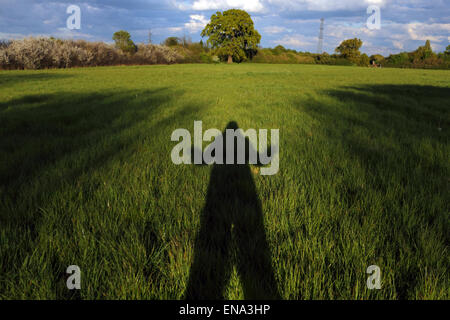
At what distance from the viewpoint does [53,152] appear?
292cm

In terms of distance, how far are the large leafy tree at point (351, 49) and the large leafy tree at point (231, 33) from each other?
29.8 m

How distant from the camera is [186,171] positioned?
247 centimetres

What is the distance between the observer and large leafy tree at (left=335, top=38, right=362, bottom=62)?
6569cm

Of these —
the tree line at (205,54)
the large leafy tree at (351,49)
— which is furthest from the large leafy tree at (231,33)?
the large leafy tree at (351,49)

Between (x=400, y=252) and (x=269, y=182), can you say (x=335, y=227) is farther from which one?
(x=269, y=182)

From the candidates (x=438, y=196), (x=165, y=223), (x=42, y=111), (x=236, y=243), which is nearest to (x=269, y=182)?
(x=236, y=243)

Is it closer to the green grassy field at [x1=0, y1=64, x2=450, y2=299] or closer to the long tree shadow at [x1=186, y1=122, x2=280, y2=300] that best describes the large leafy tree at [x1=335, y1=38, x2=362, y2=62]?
the green grassy field at [x1=0, y1=64, x2=450, y2=299]

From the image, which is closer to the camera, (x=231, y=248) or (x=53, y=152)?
(x=231, y=248)

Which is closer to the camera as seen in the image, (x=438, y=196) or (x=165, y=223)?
(x=165, y=223)

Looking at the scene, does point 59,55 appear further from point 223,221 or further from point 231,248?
point 231,248

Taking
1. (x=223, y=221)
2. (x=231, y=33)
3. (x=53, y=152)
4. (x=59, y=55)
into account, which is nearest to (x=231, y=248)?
(x=223, y=221)

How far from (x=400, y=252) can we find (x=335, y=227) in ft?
1.17

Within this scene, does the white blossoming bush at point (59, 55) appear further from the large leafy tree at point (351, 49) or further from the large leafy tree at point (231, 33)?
the large leafy tree at point (351, 49)

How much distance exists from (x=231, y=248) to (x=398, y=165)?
7.26ft
